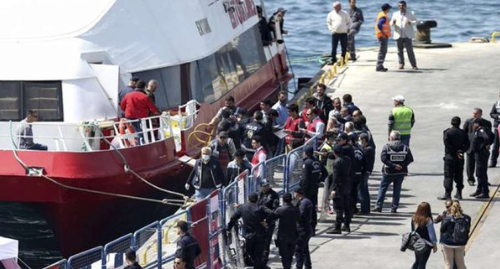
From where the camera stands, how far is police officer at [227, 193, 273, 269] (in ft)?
57.3

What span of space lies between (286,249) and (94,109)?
4.61 meters

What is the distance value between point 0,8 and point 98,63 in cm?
189

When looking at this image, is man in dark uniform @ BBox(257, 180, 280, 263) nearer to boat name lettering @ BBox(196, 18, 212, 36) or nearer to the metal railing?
the metal railing

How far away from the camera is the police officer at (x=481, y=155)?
21188 mm

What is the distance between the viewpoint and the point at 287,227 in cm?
1742

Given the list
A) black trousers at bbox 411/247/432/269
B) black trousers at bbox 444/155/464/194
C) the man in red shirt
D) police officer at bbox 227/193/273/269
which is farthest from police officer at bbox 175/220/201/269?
black trousers at bbox 444/155/464/194

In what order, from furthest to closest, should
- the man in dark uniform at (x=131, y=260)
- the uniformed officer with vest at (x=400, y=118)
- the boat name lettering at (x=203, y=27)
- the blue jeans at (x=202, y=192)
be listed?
the boat name lettering at (x=203, y=27) < the uniformed officer with vest at (x=400, y=118) < the blue jeans at (x=202, y=192) < the man in dark uniform at (x=131, y=260)

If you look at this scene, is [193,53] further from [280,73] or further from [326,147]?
[280,73]

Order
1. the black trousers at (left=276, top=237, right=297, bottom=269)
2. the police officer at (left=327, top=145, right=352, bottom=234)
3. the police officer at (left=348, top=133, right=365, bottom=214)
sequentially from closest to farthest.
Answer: the black trousers at (left=276, top=237, right=297, bottom=269) < the police officer at (left=327, top=145, right=352, bottom=234) < the police officer at (left=348, top=133, right=365, bottom=214)

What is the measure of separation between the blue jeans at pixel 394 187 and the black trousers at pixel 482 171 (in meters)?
1.55

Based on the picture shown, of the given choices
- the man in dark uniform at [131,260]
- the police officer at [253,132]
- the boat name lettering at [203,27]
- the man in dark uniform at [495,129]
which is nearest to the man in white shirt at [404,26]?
→ the man in dark uniform at [495,129]

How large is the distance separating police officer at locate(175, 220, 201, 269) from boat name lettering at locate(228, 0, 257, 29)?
10.6 meters

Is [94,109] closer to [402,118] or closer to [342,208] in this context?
[342,208]

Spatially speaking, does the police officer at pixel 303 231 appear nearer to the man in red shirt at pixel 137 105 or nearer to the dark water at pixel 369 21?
the man in red shirt at pixel 137 105
